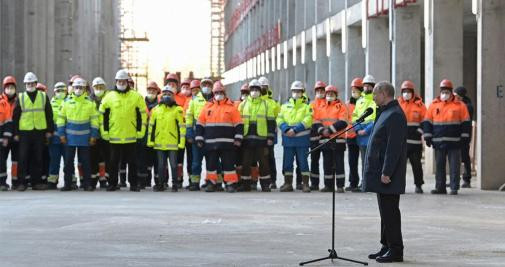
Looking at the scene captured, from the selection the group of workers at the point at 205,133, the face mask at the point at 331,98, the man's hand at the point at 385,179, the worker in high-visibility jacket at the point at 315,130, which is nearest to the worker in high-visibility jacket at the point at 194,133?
the group of workers at the point at 205,133

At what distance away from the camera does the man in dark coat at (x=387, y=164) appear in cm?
1088

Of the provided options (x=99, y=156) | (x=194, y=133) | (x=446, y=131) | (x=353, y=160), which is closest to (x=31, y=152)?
(x=99, y=156)

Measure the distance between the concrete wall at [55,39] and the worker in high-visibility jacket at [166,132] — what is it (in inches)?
835

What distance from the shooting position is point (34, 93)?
20.3m

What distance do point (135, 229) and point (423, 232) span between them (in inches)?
131

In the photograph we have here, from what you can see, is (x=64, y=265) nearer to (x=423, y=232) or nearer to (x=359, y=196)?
(x=423, y=232)

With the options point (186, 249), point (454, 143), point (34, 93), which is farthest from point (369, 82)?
point (186, 249)

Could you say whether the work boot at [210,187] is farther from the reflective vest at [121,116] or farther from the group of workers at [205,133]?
the reflective vest at [121,116]

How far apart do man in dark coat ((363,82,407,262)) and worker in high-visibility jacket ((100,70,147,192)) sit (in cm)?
955

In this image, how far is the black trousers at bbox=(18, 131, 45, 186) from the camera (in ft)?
66.2

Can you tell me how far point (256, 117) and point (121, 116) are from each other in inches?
91.4

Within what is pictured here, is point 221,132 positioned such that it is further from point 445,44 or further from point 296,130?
point 445,44

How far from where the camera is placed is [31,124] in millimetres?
20125

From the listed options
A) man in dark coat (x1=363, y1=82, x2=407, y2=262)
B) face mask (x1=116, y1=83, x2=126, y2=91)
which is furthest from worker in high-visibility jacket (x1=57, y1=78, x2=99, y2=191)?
man in dark coat (x1=363, y1=82, x2=407, y2=262)
